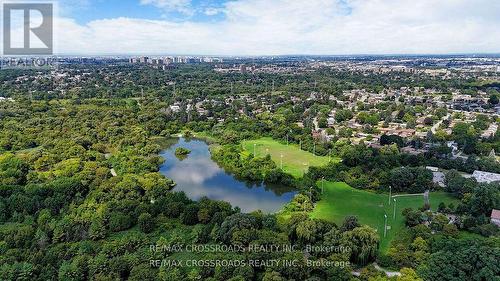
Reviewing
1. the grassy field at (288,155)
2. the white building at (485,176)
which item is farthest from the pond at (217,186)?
the white building at (485,176)

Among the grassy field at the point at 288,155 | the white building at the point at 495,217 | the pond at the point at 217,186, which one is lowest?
the pond at the point at 217,186

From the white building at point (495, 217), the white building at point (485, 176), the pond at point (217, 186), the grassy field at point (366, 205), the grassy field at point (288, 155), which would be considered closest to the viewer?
the white building at point (495, 217)

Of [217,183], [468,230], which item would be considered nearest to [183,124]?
[217,183]

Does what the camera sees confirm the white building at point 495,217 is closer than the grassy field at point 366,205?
Yes

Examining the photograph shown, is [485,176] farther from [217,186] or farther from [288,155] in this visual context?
[217,186]

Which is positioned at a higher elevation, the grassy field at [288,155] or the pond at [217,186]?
the grassy field at [288,155]

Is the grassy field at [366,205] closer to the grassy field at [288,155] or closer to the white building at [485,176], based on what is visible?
the white building at [485,176]

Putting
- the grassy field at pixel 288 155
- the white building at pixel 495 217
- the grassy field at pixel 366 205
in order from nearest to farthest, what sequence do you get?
the white building at pixel 495 217 < the grassy field at pixel 366 205 < the grassy field at pixel 288 155
